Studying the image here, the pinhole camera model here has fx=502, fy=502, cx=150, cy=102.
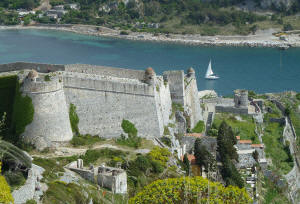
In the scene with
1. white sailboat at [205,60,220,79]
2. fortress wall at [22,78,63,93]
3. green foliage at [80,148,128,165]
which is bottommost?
white sailboat at [205,60,220,79]

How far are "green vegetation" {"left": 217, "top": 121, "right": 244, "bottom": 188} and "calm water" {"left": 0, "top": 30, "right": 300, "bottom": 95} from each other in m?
41.6

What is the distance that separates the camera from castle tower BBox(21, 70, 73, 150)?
103ft

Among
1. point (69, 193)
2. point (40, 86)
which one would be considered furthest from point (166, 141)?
point (69, 193)

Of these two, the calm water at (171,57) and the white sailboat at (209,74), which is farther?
the white sailboat at (209,74)

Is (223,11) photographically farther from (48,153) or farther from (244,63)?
(48,153)

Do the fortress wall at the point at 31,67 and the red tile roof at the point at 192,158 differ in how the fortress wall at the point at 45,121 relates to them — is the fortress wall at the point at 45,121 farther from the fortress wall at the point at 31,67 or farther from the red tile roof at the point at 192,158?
the red tile roof at the point at 192,158

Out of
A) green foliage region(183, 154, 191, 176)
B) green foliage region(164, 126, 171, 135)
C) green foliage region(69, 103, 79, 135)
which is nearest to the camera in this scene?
green foliage region(183, 154, 191, 176)

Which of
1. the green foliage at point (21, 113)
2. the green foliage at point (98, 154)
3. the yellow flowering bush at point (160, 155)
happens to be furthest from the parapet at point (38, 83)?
the yellow flowering bush at point (160, 155)

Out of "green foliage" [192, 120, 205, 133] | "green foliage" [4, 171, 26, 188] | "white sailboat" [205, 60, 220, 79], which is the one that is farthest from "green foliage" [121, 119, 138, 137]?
"white sailboat" [205, 60, 220, 79]

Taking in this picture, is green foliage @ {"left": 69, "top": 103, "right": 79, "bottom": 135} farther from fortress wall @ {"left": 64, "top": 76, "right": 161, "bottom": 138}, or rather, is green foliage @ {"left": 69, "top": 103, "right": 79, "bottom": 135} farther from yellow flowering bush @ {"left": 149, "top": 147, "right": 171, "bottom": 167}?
yellow flowering bush @ {"left": 149, "top": 147, "right": 171, "bottom": 167}

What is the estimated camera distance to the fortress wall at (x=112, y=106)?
33.7 metres

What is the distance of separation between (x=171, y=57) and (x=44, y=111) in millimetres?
72897

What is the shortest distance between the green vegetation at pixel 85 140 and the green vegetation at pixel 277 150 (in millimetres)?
15093

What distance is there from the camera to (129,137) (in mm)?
33656
